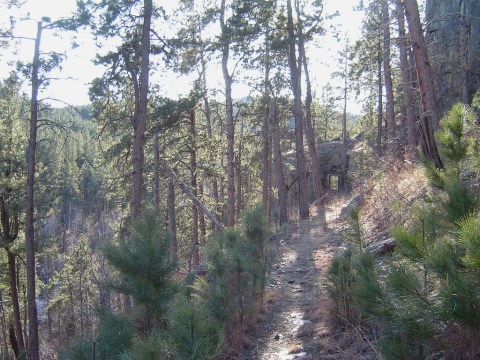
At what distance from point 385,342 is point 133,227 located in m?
2.93

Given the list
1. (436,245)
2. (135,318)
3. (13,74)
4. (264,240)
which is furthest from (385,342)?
(13,74)

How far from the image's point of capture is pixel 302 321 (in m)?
5.35

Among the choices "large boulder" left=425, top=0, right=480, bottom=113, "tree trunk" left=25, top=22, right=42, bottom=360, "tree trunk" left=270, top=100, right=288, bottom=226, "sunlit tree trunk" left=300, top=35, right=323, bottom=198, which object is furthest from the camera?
"sunlit tree trunk" left=300, top=35, right=323, bottom=198

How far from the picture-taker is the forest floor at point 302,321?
4148mm

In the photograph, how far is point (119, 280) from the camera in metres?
4.46

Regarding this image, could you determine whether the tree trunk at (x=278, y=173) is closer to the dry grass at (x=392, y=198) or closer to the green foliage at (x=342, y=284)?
the dry grass at (x=392, y=198)

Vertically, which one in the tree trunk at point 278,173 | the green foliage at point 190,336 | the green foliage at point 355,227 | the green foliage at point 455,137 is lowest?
the green foliage at point 190,336

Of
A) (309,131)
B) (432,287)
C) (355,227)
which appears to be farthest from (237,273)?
(309,131)

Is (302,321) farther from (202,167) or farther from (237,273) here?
(202,167)

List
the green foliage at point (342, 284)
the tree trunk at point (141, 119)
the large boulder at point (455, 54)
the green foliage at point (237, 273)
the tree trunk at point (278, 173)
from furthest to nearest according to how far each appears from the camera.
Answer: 1. the tree trunk at point (278, 173)
2. the large boulder at point (455, 54)
3. the tree trunk at point (141, 119)
4. the green foliage at point (237, 273)
5. the green foliage at point (342, 284)

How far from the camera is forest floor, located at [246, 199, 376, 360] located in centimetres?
415

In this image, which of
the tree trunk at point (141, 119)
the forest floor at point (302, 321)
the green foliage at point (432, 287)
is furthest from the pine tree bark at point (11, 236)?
the green foliage at point (432, 287)

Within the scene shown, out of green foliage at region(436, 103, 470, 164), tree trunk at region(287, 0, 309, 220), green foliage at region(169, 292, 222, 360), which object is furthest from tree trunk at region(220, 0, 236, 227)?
green foliage at region(436, 103, 470, 164)

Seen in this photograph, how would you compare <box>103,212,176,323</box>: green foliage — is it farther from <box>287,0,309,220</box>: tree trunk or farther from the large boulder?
<box>287,0,309,220</box>: tree trunk
